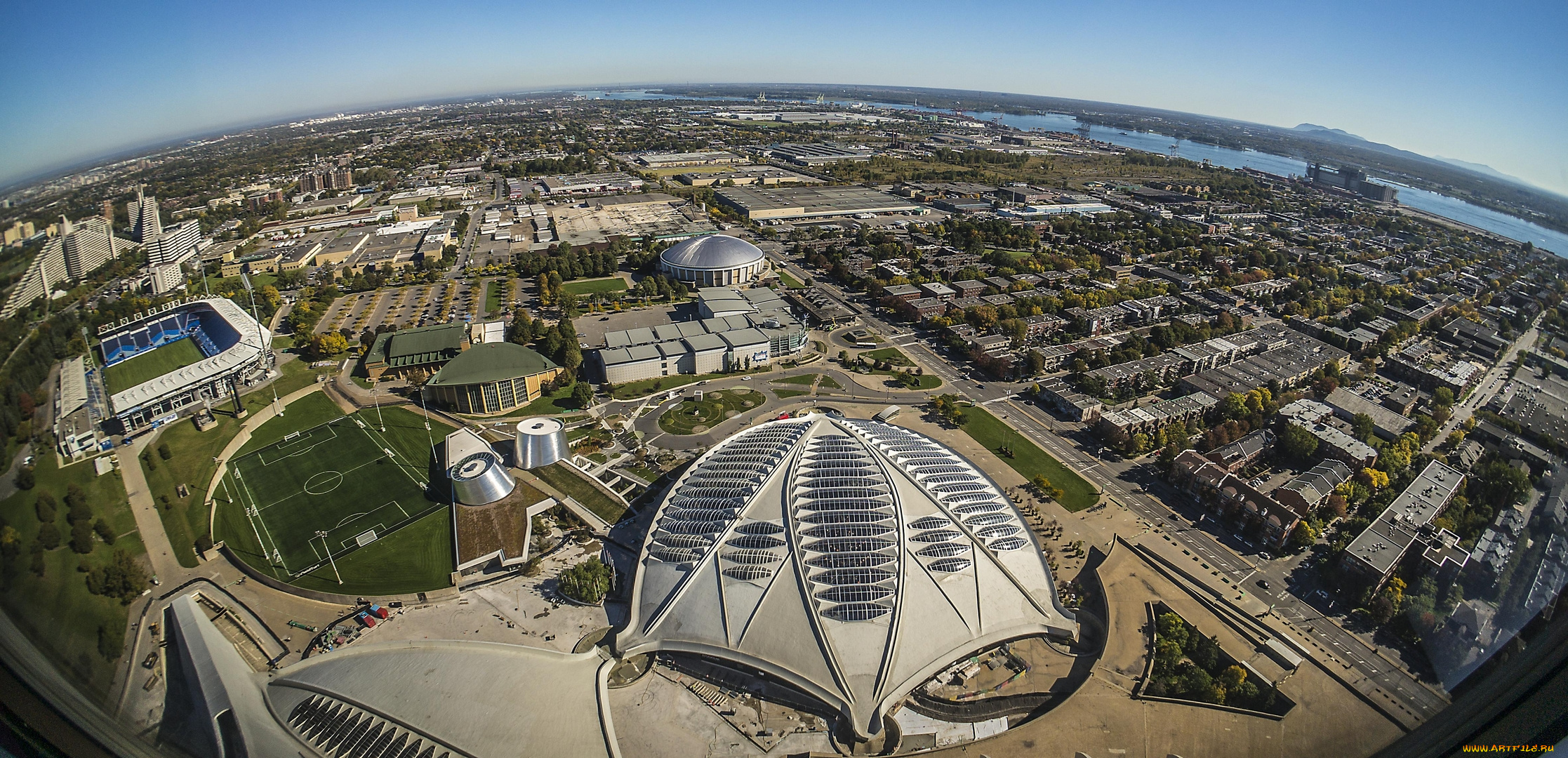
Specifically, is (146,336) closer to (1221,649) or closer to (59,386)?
(59,386)

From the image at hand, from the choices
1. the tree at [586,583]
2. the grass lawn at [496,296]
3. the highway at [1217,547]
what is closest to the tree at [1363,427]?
the highway at [1217,547]

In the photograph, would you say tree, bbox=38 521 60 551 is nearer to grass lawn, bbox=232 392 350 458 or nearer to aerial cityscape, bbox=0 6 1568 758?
aerial cityscape, bbox=0 6 1568 758

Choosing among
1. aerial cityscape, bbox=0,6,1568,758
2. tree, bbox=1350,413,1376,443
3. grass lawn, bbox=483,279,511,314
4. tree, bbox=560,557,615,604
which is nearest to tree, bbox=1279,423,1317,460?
aerial cityscape, bbox=0,6,1568,758

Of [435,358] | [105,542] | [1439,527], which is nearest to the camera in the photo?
[105,542]

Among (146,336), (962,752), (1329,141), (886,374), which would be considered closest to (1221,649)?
(962,752)

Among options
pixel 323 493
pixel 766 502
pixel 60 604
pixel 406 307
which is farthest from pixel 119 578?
pixel 406 307

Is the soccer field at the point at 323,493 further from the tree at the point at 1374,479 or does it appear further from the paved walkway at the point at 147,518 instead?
the tree at the point at 1374,479
